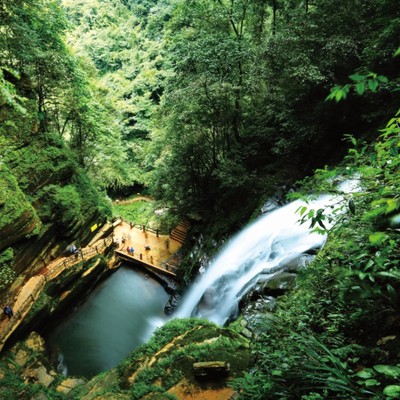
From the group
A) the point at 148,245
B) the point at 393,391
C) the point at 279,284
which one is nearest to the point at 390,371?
the point at 393,391

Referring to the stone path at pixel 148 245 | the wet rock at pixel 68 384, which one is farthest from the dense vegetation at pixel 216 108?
the wet rock at pixel 68 384

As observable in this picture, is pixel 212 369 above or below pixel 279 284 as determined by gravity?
below

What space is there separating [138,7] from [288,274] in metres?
46.4

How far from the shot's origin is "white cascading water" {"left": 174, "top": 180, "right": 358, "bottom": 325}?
7891 millimetres

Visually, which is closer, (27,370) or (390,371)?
(390,371)

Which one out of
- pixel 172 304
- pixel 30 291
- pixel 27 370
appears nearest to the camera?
pixel 27 370

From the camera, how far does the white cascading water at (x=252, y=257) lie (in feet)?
25.9

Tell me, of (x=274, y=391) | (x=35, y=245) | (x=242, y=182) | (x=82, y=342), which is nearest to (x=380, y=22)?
(x=242, y=182)

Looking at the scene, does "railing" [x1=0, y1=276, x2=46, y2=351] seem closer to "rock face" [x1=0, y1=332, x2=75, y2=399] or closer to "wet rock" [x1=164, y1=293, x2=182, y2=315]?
"rock face" [x1=0, y1=332, x2=75, y2=399]

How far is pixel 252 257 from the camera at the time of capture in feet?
30.4

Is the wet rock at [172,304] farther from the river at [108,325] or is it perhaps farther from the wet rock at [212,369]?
the wet rock at [212,369]

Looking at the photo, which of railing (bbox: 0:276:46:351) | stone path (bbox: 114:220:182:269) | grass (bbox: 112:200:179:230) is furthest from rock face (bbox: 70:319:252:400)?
grass (bbox: 112:200:179:230)

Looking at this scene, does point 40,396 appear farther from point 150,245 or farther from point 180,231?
point 180,231

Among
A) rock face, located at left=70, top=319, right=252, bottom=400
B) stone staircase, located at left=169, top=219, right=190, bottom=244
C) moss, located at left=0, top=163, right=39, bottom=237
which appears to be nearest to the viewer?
rock face, located at left=70, top=319, right=252, bottom=400
